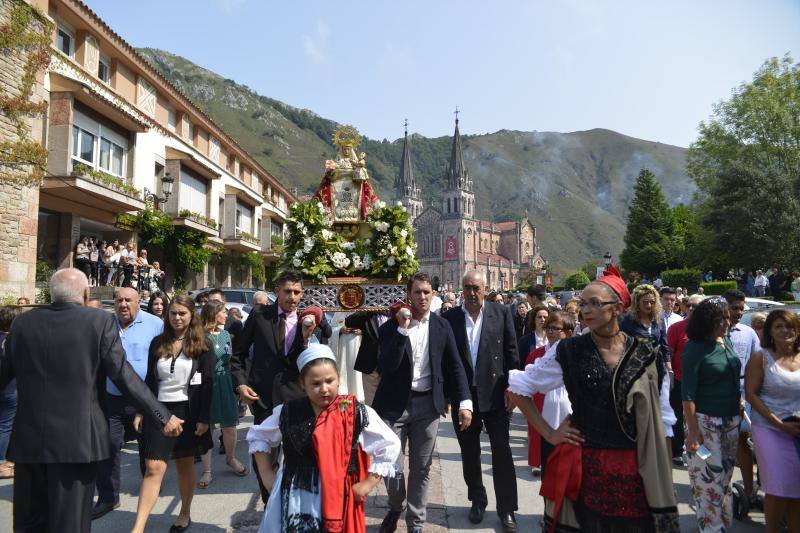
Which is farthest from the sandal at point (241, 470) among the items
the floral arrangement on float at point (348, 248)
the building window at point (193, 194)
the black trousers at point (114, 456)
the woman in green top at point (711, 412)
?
the building window at point (193, 194)

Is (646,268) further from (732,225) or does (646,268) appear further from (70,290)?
(70,290)

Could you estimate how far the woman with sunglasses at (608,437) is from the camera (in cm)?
281

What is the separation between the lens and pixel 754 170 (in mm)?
31609

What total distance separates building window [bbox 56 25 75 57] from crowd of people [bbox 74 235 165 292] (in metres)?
6.79

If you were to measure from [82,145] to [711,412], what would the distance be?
2029cm

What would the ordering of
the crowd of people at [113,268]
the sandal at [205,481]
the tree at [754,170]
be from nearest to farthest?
the sandal at [205,481] → the crowd of people at [113,268] → the tree at [754,170]

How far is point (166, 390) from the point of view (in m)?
4.92

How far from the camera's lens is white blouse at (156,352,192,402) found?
4.92m

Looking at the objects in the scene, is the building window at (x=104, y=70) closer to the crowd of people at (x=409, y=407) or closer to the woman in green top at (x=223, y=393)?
the woman in green top at (x=223, y=393)

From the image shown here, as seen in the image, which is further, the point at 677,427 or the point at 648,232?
the point at 648,232

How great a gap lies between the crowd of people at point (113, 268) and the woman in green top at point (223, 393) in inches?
486

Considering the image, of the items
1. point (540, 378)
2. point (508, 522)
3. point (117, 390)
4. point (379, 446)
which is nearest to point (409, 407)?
point (508, 522)

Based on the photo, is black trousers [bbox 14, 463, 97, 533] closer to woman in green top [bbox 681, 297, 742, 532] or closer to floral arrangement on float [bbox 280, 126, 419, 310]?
floral arrangement on float [bbox 280, 126, 419, 310]

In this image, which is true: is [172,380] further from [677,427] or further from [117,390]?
[677,427]
